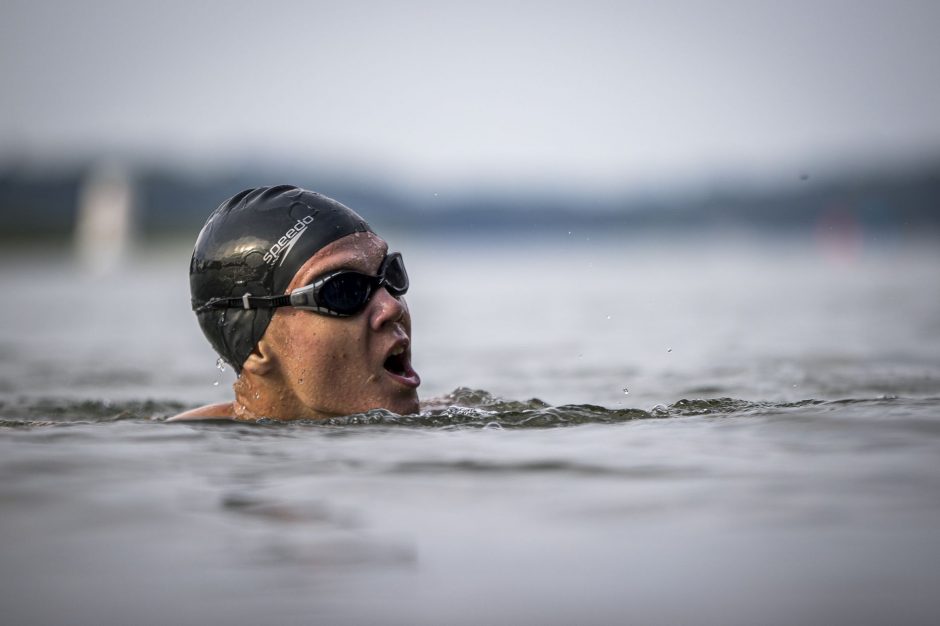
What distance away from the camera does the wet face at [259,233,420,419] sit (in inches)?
212

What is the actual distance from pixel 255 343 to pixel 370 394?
0.65m

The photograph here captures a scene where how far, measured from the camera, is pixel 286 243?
5.57 meters

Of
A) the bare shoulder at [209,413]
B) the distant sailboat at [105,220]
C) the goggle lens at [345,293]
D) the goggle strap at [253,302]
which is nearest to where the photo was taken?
the goggle lens at [345,293]

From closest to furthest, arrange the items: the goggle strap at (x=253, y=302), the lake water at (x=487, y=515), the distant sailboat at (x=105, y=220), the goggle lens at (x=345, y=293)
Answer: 1. the lake water at (x=487, y=515)
2. the goggle lens at (x=345, y=293)
3. the goggle strap at (x=253, y=302)
4. the distant sailboat at (x=105, y=220)

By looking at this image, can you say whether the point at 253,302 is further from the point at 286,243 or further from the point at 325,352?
the point at 325,352

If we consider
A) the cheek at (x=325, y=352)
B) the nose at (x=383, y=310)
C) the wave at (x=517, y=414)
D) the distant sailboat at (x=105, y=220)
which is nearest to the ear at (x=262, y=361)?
the cheek at (x=325, y=352)

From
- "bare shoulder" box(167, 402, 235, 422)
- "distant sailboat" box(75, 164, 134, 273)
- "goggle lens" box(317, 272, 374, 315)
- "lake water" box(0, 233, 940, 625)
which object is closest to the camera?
"lake water" box(0, 233, 940, 625)

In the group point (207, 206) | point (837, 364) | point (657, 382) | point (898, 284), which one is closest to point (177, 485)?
point (657, 382)

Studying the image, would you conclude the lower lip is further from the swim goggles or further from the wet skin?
the swim goggles

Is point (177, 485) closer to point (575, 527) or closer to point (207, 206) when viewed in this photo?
point (575, 527)

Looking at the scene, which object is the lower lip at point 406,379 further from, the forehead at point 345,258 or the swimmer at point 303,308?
the forehead at point 345,258

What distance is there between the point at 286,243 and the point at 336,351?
2.08 feet

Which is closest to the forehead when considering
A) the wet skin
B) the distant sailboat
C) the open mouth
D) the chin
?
the wet skin

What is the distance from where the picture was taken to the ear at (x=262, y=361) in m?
5.50
